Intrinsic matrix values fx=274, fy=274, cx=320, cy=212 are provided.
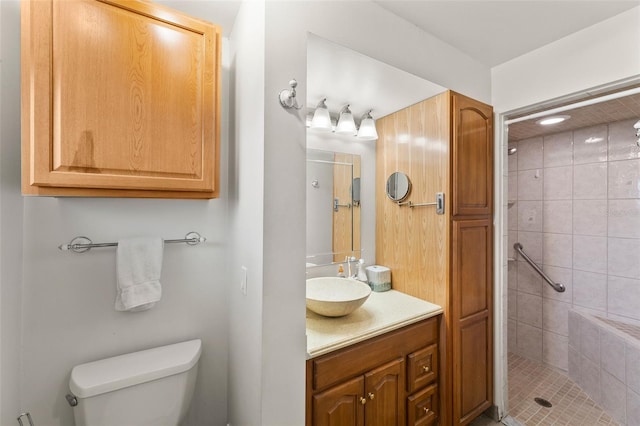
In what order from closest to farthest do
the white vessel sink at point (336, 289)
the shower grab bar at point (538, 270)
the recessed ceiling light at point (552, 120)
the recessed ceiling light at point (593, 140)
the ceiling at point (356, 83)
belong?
the ceiling at point (356, 83)
the white vessel sink at point (336, 289)
the recessed ceiling light at point (552, 120)
the recessed ceiling light at point (593, 140)
the shower grab bar at point (538, 270)

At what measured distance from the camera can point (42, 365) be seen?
3.79 ft

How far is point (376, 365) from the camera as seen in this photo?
1327mm

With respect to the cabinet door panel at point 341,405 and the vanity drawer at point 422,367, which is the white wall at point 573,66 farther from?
the cabinet door panel at point 341,405

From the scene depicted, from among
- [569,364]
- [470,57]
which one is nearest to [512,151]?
[470,57]

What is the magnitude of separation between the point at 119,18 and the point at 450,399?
2.42 metres

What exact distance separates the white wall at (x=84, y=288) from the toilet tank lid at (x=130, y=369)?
72mm

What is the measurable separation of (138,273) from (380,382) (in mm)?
1252

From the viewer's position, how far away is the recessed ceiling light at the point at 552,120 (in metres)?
2.11

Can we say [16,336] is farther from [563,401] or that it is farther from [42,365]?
[563,401]

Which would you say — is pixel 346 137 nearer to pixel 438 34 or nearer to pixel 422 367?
pixel 438 34

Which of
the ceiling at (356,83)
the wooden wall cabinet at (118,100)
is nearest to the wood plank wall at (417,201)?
the ceiling at (356,83)

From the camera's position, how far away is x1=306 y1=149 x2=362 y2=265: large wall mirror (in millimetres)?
1799

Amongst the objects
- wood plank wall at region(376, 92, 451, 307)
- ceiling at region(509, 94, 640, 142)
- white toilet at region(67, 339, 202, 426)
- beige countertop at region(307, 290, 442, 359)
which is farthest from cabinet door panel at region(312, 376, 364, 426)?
ceiling at region(509, 94, 640, 142)

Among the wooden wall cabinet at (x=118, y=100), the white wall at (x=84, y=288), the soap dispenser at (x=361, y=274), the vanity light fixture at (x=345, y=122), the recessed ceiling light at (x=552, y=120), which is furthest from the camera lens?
the recessed ceiling light at (x=552, y=120)
